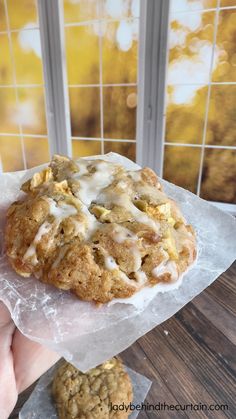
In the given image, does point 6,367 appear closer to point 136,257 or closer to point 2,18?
point 136,257

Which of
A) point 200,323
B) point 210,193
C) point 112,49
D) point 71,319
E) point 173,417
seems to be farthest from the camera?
point 210,193

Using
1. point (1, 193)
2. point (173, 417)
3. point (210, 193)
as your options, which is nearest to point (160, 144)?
point (210, 193)

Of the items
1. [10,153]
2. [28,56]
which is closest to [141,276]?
[28,56]

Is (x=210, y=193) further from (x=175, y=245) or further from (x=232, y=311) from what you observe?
(x=175, y=245)

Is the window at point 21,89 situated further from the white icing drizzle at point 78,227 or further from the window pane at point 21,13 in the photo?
the white icing drizzle at point 78,227

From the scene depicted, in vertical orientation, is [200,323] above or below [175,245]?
below

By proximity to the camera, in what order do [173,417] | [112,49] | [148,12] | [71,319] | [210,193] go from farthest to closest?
[210,193] → [112,49] → [148,12] → [173,417] → [71,319]

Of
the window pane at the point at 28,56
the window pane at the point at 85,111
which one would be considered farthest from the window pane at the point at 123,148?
the window pane at the point at 28,56
